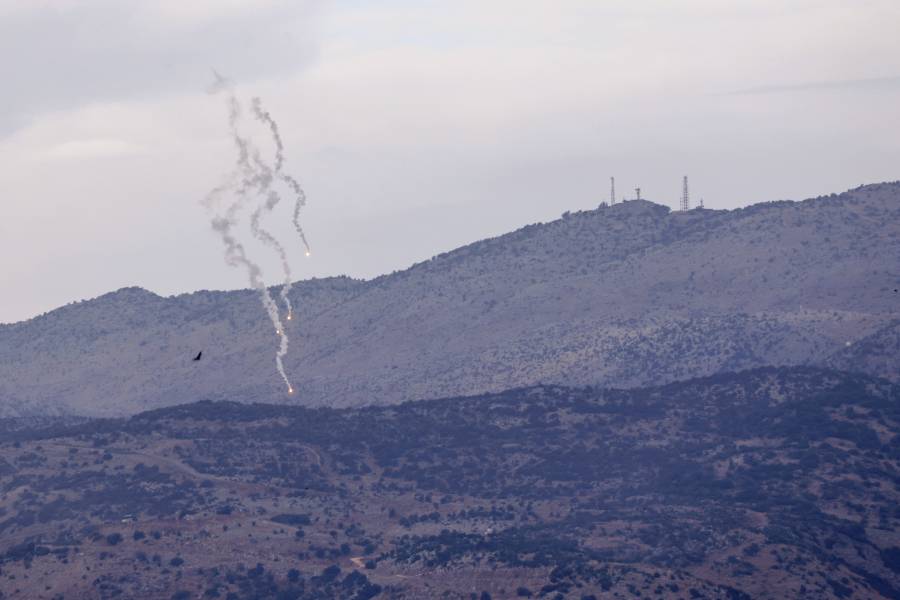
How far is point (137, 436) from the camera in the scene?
176m

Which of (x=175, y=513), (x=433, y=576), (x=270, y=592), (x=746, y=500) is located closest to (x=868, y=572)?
(x=746, y=500)

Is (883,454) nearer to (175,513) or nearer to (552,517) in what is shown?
(552,517)

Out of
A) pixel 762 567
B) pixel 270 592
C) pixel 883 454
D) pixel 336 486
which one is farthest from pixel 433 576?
pixel 883 454

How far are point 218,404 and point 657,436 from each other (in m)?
44.7

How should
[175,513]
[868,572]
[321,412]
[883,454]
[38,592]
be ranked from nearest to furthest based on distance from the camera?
1. [38,592]
2. [868,572]
3. [175,513]
4. [883,454]
5. [321,412]

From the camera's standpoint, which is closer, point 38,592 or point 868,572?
point 38,592

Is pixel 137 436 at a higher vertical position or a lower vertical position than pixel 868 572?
higher

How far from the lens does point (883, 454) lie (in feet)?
522

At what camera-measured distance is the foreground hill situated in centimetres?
12481

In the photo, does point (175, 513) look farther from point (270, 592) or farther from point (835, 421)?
point (835, 421)

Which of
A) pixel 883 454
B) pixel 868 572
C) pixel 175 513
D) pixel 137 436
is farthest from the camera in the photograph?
pixel 137 436

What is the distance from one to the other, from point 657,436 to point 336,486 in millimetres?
32243

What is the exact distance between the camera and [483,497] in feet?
527

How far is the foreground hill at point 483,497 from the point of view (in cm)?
12481
